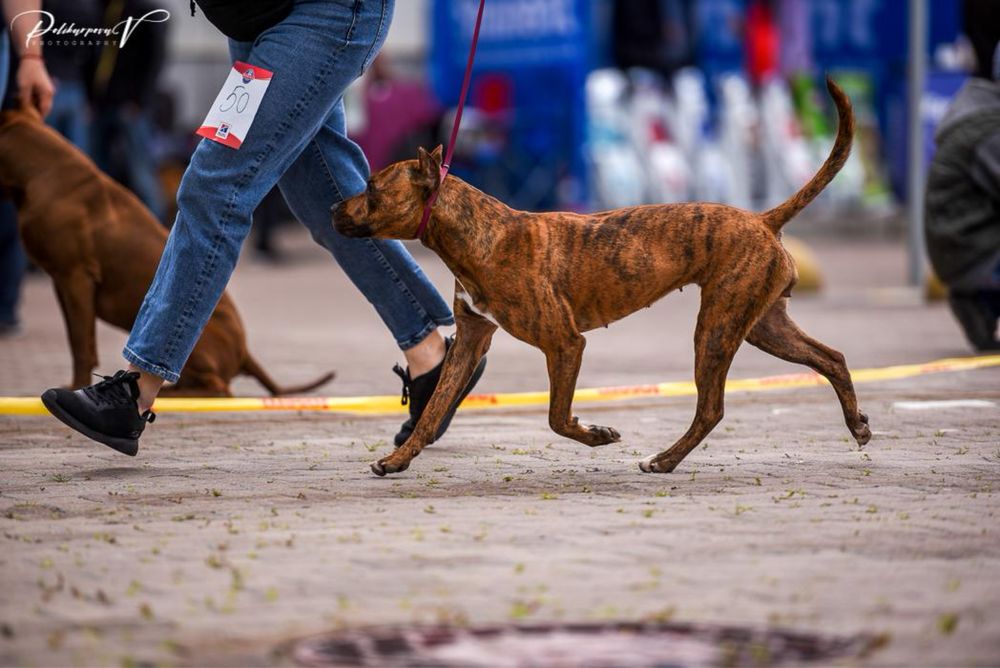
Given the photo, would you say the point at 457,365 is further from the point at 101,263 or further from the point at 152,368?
the point at 101,263

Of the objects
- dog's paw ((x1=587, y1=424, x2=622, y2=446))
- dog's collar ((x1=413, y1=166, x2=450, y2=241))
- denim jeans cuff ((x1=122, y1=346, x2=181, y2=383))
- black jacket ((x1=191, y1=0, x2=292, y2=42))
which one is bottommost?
dog's paw ((x1=587, y1=424, x2=622, y2=446))

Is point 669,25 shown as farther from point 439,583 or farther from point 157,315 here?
point 439,583

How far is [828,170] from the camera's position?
5340 mm

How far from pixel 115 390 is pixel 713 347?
1760 mm

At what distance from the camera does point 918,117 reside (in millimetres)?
12812

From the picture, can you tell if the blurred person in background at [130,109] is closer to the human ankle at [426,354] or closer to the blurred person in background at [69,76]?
the blurred person in background at [69,76]

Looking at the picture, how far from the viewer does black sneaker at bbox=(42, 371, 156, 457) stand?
5.28 m

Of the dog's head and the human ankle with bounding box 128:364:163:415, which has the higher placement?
the dog's head

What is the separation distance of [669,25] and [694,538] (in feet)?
53.7

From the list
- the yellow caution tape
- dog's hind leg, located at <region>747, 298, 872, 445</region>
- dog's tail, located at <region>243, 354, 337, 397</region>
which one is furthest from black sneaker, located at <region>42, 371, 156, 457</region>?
dog's hind leg, located at <region>747, 298, 872, 445</region>

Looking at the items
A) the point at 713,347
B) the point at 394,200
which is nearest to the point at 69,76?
the point at 394,200

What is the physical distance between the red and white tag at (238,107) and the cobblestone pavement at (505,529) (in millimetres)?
988

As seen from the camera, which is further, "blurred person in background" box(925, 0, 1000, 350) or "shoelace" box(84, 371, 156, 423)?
"blurred person in background" box(925, 0, 1000, 350)

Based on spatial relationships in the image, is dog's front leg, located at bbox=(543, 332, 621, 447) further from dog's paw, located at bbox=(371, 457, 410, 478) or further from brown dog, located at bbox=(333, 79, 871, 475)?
dog's paw, located at bbox=(371, 457, 410, 478)
